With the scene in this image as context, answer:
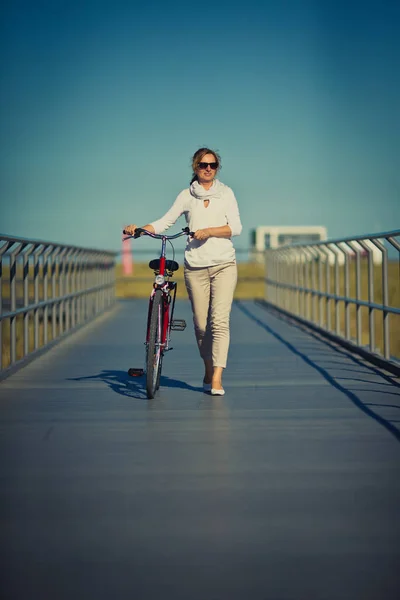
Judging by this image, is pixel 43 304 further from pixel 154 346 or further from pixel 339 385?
pixel 154 346

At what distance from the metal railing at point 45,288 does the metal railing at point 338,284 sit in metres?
3.08

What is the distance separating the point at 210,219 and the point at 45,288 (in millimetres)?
4684

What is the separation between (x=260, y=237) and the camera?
2379 inches

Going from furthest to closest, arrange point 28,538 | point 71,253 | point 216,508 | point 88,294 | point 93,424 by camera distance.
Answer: point 88,294 < point 71,253 < point 93,424 < point 216,508 < point 28,538

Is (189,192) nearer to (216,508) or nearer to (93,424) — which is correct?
(93,424)

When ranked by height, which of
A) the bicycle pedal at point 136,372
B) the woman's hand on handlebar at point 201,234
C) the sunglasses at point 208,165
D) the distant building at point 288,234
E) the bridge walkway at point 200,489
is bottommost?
the bridge walkway at point 200,489

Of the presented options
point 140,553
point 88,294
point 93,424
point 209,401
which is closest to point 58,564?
point 140,553

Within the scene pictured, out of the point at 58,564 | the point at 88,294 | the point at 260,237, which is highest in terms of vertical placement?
the point at 260,237

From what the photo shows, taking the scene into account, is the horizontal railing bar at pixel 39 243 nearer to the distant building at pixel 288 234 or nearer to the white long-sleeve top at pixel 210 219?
the white long-sleeve top at pixel 210 219

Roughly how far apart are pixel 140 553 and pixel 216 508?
708mm

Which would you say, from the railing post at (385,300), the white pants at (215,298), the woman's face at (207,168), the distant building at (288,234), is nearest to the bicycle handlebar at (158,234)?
the white pants at (215,298)

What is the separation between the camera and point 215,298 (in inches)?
302

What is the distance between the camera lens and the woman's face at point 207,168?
745 centimetres

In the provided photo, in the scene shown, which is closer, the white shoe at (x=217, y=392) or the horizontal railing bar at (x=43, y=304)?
the white shoe at (x=217, y=392)
